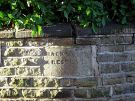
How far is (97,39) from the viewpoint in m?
3.76

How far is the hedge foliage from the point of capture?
12.0ft

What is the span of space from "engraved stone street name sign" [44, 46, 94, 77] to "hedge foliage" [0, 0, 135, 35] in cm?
28

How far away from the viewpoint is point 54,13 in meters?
3.79

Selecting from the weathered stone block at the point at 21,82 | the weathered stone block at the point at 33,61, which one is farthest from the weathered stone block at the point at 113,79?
the weathered stone block at the point at 21,82

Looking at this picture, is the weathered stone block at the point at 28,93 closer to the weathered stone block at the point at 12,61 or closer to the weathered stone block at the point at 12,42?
the weathered stone block at the point at 12,61

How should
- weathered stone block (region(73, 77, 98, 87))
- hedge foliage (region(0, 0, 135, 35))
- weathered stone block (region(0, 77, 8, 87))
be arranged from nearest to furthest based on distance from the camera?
hedge foliage (region(0, 0, 135, 35)) → weathered stone block (region(73, 77, 98, 87)) → weathered stone block (region(0, 77, 8, 87))

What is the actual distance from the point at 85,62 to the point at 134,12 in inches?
33.7

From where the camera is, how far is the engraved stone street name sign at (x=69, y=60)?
372 centimetres

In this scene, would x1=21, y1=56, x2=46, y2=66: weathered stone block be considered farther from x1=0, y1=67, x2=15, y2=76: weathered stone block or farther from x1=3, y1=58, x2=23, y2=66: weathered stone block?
x1=0, y1=67, x2=15, y2=76: weathered stone block

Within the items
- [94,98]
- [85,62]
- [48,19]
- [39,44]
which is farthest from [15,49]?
[94,98]

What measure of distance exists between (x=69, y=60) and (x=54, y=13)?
1.88 ft

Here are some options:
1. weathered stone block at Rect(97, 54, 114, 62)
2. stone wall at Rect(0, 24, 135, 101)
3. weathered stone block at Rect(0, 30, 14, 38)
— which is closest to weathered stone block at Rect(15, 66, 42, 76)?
stone wall at Rect(0, 24, 135, 101)

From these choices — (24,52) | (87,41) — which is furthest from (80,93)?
(24,52)

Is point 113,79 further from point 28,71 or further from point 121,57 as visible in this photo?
point 28,71
